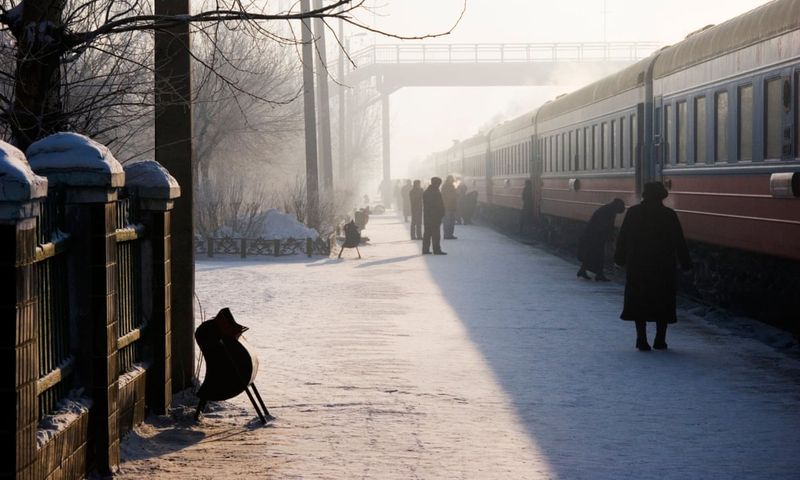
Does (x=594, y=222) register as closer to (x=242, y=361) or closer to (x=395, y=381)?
(x=395, y=381)

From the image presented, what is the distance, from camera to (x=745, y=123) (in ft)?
46.3

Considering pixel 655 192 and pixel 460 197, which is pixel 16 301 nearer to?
pixel 655 192

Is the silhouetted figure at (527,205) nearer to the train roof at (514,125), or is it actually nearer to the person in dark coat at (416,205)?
the train roof at (514,125)

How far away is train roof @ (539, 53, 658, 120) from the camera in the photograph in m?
20.2

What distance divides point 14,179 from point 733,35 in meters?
11.4

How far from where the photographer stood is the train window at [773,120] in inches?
503

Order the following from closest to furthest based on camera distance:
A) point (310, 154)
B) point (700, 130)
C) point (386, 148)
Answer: point (700, 130) < point (310, 154) < point (386, 148)

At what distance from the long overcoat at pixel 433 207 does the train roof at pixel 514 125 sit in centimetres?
791

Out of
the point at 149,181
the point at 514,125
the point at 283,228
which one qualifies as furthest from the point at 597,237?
the point at 514,125

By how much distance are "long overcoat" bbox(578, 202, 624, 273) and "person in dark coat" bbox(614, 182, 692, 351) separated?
280 inches

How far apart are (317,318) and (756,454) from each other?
7.91 metres

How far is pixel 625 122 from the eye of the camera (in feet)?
69.2

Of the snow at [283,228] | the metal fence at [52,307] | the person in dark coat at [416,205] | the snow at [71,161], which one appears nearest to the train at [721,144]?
the snow at [283,228]

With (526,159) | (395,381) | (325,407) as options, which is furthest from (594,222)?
(526,159)
